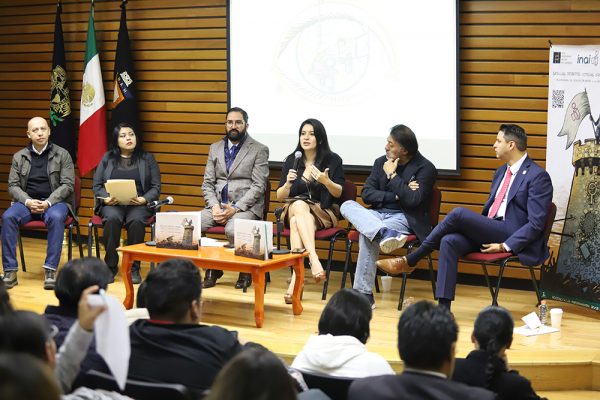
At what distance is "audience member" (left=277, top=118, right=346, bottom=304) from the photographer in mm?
4371

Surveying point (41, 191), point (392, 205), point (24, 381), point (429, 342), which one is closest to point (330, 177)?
point (392, 205)

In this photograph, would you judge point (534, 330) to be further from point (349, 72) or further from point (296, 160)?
point (349, 72)

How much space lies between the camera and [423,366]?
1.54 m

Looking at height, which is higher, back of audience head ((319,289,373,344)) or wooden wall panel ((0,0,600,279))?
wooden wall panel ((0,0,600,279))

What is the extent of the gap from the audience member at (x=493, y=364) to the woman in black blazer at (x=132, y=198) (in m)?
3.34

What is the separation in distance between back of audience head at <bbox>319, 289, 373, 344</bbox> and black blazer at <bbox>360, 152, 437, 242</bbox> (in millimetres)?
2233

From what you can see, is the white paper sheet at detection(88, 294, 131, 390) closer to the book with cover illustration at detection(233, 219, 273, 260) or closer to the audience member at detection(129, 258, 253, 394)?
the audience member at detection(129, 258, 253, 394)

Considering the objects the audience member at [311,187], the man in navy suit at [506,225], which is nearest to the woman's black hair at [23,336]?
the man in navy suit at [506,225]

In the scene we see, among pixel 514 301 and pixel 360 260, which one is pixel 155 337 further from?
pixel 514 301

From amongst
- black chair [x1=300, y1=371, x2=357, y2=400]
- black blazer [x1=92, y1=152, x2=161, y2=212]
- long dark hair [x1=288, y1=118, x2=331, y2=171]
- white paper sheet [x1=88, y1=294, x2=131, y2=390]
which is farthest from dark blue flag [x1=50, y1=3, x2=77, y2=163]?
white paper sheet [x1=88, y1=294, x2=131, y2=390]

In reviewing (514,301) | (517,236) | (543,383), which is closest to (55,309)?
(543,383)

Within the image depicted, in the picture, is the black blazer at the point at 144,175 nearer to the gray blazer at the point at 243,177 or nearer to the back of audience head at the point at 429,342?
the gray blazer at the point at 243,177

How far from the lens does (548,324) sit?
383cm

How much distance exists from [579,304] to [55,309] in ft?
11.0
